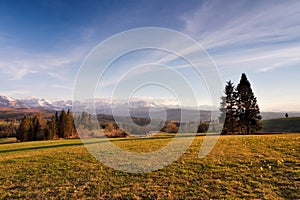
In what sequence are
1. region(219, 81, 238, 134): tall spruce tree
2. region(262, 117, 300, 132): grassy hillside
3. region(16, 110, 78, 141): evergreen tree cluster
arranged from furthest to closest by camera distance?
region(16, 110, 78, 141): evergreen tree cluster → region(262, 117, 300, 132): grassy hillside → region(219, 81, 238, 134): tall spruce tree

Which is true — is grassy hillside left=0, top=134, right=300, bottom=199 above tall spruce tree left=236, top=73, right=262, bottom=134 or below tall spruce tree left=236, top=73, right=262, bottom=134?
below

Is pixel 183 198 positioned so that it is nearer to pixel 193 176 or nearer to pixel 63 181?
pixel 193 176

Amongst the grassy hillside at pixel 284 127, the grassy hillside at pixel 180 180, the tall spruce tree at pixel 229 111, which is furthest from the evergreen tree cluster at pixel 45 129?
the grassy hillside at pixel 284 127

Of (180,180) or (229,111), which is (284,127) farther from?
(180,180)

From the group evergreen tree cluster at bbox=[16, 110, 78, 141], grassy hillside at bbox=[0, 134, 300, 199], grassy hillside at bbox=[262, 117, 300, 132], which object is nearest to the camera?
grassy hillside at bbox=[0, 134, 300, 199]

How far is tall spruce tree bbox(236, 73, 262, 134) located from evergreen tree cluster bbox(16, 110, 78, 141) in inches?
2511

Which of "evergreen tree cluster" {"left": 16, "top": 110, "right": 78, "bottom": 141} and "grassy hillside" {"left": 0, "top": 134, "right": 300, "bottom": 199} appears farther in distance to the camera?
"evergreen tree cluster" {"left": 16, "top": 110, "right": 78, "bottom": 141}

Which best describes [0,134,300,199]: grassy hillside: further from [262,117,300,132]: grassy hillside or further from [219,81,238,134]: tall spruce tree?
[262,117,300,132]: grassy hillside

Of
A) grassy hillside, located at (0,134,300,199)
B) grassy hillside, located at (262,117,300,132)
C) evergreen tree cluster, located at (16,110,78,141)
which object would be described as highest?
grassy hillside, located at (262,117,300,132)

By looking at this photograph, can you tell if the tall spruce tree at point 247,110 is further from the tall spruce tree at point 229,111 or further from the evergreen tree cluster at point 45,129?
the evergreen tree cluster at point 45,129

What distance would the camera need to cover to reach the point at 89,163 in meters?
14.5

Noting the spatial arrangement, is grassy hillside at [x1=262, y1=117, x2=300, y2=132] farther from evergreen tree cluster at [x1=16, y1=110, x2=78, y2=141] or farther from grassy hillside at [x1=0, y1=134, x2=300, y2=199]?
evergreen tree cluster at [x1=16, y1=110, x2=78, y2=141]

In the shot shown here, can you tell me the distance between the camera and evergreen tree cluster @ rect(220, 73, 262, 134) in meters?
51.5

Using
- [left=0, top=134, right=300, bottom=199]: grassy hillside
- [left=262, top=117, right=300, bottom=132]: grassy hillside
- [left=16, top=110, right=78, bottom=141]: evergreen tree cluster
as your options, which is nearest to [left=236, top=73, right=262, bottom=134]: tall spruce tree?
[left=262, top=117, right=300, bottom=132]: grassy hillside
